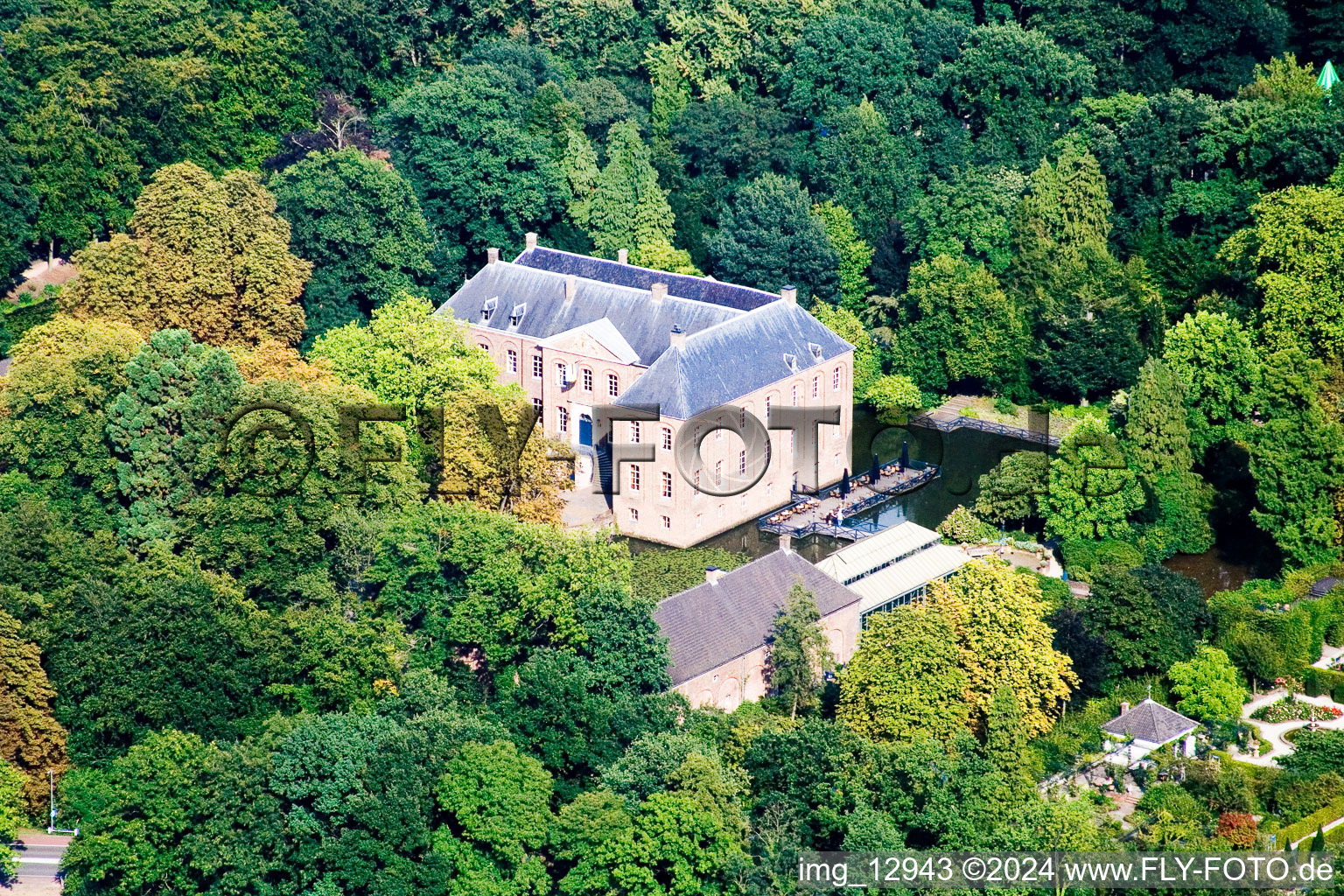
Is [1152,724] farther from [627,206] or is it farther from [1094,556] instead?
[627,206]

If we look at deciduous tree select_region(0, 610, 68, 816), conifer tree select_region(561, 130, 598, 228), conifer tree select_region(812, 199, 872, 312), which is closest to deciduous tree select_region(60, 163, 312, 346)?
conifer tree select_region(561, 130, 598, 228)

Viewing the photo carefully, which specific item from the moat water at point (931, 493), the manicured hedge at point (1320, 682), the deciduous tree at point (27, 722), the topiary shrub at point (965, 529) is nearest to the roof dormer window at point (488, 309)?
the moat water at point (931, 493)

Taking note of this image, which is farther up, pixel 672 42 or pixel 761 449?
pixel 672 42

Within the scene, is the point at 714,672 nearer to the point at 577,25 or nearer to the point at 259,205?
the point at 259,205

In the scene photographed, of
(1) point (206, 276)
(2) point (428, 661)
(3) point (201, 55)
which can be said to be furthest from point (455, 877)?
(3) point (201, 55)

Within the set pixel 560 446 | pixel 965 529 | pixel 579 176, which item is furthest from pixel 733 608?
pixel 579 176

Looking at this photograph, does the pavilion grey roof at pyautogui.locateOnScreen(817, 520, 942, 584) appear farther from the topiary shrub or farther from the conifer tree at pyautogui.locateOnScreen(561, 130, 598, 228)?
the conifer tree at pyautogui.locateOnScreen(561, 130, 598, 228)

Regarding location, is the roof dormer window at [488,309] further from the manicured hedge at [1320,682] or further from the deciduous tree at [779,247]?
the manicured hedge at [1320,682]
